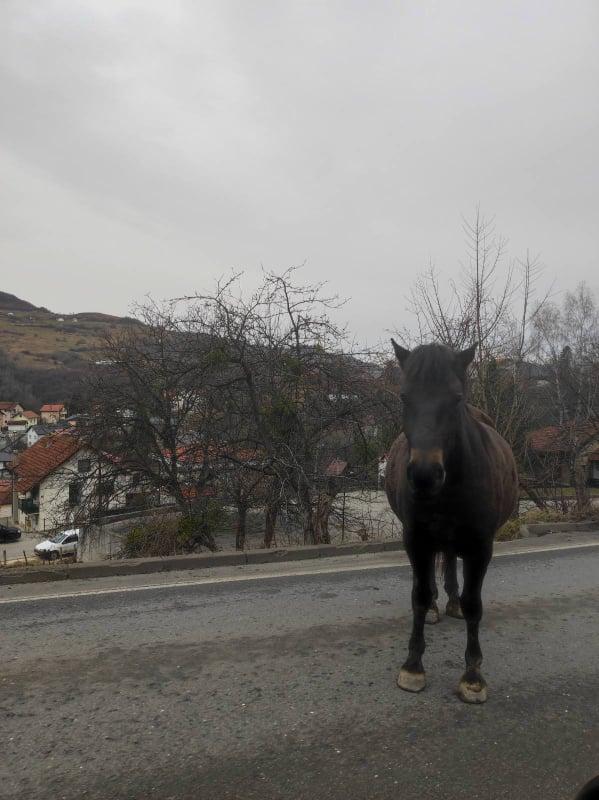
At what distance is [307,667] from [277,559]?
3411 millimetres

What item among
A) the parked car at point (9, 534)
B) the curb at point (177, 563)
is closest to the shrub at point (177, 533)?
the curb at point (177, 563)

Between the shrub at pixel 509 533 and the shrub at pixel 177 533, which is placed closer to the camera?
the shrub at pixel 509 533

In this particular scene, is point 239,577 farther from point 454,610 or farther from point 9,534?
point 9,534

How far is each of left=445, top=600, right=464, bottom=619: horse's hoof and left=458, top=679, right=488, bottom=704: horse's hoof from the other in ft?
4.55

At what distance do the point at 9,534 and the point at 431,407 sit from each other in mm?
40787

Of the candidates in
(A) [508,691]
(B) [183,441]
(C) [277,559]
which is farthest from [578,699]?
(B) [183,441]

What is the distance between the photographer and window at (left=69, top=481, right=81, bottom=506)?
13625 millimetres

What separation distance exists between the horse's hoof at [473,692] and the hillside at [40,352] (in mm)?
70055

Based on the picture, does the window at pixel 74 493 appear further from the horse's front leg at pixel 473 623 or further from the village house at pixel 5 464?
the horse's front leg at pixel 473 623

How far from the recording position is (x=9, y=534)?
3716 centimetres

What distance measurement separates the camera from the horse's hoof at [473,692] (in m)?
3.24

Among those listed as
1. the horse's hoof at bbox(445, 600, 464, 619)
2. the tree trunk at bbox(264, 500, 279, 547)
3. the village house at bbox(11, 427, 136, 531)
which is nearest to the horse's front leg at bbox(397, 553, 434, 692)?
the horse's hoof at bbox(445, 600, 464, 619)

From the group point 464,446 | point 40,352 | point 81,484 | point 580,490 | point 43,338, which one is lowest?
point 580,490

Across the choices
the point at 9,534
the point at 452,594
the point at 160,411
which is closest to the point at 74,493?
the point at 160,411
